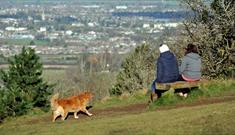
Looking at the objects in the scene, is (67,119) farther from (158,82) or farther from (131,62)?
(131,62)

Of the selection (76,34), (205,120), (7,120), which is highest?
(205,120)

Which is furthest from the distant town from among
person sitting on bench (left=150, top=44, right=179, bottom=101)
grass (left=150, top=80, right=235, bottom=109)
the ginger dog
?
the ginger dog

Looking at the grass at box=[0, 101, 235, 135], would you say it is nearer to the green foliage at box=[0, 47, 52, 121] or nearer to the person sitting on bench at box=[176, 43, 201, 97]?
the person sitting on bench at box=[176, 43, 201, 97]

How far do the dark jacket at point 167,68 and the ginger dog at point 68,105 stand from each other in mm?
2073

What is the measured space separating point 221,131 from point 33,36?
14948 cm

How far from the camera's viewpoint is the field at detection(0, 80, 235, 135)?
12234 mm

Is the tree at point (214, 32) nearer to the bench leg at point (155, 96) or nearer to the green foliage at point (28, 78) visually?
the bench leg at point (155, 96)

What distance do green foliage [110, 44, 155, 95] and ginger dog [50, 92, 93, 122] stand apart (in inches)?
909

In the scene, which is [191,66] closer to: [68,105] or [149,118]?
[149,118]

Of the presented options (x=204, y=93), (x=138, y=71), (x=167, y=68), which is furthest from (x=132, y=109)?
(x=138, y=71)

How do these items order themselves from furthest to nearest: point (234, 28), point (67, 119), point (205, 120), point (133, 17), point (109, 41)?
point (133, 17) < point (109, 41) < point (234, 28) < point (67, 119) < point (205, 120)

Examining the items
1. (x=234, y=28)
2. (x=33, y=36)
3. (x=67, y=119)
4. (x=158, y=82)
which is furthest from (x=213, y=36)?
(x=33, y=36)

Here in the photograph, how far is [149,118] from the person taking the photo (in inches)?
546

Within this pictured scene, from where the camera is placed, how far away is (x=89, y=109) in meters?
16.8
